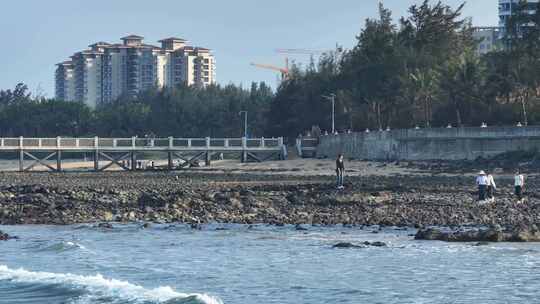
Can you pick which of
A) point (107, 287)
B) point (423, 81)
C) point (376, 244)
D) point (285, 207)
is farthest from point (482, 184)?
point (423, 81)

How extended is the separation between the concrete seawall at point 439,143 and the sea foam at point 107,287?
1692 inches

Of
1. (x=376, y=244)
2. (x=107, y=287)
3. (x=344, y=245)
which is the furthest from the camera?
(x=376, y=244)

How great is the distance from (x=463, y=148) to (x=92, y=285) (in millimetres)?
46962

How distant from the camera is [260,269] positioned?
22.6 m

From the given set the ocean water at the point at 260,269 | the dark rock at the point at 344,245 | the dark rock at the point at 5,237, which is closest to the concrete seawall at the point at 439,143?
the ocean water at the point at 260,269

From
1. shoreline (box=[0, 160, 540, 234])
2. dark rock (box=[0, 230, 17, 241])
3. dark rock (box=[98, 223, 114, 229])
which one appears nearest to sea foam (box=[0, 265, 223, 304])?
dark rock (box=[0, 230, 17, 241])

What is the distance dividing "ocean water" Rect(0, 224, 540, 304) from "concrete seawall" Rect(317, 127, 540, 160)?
1370 inches

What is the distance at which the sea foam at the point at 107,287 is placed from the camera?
18.8 meters

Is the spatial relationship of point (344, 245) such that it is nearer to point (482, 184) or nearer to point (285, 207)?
point (285, 207)

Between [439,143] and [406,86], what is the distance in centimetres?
1879

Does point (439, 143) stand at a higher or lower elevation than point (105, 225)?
higher

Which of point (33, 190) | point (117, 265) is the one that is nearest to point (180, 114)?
point (33, 190)

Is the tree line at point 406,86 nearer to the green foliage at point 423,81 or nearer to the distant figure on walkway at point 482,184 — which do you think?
the green foliage at point 423,81

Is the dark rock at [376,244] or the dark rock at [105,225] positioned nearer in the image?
the dark rock at [376,244]
